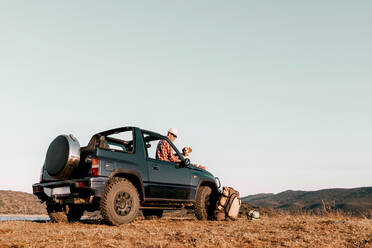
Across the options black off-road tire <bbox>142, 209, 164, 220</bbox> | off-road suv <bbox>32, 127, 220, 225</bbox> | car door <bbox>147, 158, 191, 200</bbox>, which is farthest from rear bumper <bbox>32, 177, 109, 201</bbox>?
black off-road tire <bbox>142, 209, 164, 220</bbox>

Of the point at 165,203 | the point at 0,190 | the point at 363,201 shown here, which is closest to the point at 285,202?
the point at 363,201

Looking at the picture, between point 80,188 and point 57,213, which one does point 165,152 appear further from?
point 57,213

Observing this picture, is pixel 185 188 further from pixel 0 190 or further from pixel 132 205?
pixel 0 190

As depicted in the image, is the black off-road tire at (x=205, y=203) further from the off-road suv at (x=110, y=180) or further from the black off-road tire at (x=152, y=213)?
the black off-road tire at (x=152, y=213)

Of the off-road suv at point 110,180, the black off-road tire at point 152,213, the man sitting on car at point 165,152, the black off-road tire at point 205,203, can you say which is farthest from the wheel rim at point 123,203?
the black off-road tire at point 152,213

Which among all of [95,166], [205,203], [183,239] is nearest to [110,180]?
[95,166]

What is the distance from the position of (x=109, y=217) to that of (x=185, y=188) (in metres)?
2.35

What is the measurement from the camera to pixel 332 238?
17.8 feet

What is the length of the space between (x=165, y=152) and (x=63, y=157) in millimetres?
2529

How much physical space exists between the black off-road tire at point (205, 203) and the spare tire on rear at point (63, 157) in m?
3.39

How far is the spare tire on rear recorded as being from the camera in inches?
264

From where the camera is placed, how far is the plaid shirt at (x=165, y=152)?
8406 millimetres

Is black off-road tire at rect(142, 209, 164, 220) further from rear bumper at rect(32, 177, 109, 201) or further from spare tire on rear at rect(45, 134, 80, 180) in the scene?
spare tire on rear at rect(45, 134, 80, 180)

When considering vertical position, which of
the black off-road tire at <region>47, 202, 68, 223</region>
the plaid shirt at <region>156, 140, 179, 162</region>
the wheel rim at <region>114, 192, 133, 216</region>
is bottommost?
the black off-road tire at <region>47, 202, 68, 223</region>
